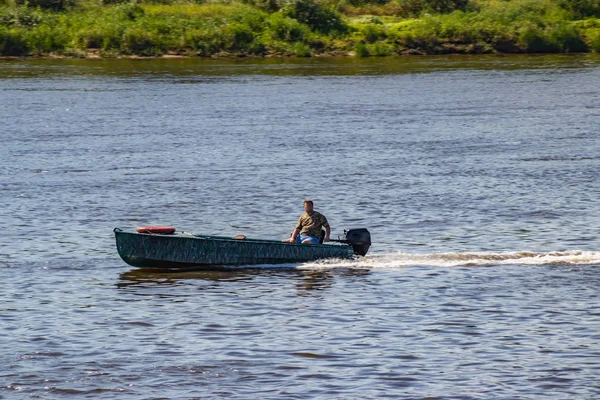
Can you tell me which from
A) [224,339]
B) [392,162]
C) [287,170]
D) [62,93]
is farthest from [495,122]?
[224,339]

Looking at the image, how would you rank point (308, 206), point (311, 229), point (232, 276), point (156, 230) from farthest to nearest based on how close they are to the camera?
point (311, 229) < point (308, 206) < point (156, 230) < point (232, 276)

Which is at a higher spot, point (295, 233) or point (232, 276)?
point (295, 233)

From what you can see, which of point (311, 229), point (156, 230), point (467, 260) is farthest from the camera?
point (467, 260)

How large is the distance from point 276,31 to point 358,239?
238 feet

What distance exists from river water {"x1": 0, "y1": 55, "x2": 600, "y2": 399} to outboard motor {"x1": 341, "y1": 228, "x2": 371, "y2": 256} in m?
0.38

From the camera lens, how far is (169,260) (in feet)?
84.2

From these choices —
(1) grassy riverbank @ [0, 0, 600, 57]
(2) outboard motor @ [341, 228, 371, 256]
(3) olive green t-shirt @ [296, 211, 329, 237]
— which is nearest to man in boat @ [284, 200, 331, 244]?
(3) olive green t-shirt @ [296, 211, 329, 237]

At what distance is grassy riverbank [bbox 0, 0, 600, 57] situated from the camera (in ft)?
311

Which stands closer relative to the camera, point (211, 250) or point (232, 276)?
point (232, 276)

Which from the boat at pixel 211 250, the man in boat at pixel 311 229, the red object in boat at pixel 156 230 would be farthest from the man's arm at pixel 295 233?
the red object in boat at pixel 156 230

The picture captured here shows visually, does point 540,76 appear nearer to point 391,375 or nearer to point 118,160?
point 118,160

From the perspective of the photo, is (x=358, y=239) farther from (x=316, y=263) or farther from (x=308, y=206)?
(x=308, y=206)

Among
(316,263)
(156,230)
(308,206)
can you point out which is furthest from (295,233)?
(156,230)

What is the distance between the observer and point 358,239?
2600 cm
